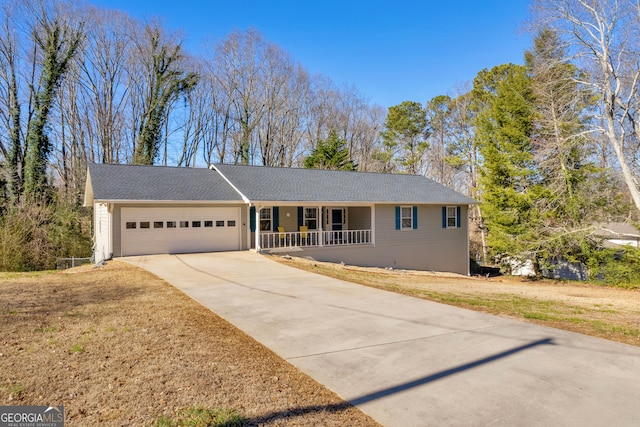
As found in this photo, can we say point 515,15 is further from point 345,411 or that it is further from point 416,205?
point 345,411

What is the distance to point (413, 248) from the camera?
807 inches

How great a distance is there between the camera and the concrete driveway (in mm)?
3574

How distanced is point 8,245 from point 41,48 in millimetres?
15676

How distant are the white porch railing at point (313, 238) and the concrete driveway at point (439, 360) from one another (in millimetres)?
8740

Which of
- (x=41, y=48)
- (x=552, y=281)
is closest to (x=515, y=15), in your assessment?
(x=552, y=281)

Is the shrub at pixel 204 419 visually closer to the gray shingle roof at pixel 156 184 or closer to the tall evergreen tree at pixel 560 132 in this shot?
the gray shingle roof at pixel 156 184

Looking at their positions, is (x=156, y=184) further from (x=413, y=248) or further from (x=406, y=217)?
(x=413, y=248)

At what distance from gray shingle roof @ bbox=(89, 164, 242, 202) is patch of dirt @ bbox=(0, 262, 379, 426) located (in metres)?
8.12

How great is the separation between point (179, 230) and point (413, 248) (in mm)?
11439

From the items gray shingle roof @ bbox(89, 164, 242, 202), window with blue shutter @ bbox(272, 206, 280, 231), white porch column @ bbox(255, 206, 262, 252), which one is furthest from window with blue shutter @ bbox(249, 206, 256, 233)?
window with blue shutter @ bbox(272, 206, 280, 231)

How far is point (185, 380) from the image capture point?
410 cm

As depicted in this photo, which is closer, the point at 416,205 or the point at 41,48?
the point at 416,205

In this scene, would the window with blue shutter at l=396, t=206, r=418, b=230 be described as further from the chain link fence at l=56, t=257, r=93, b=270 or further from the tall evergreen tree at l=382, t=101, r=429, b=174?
the tall evergreen tree at l=382, t=101, r=429, b=174

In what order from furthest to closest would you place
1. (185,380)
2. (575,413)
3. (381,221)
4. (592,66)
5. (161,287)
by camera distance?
1. (381,221)
2. (592,66)
3. (161,287)
4. (185,380)
5. (575,413)
